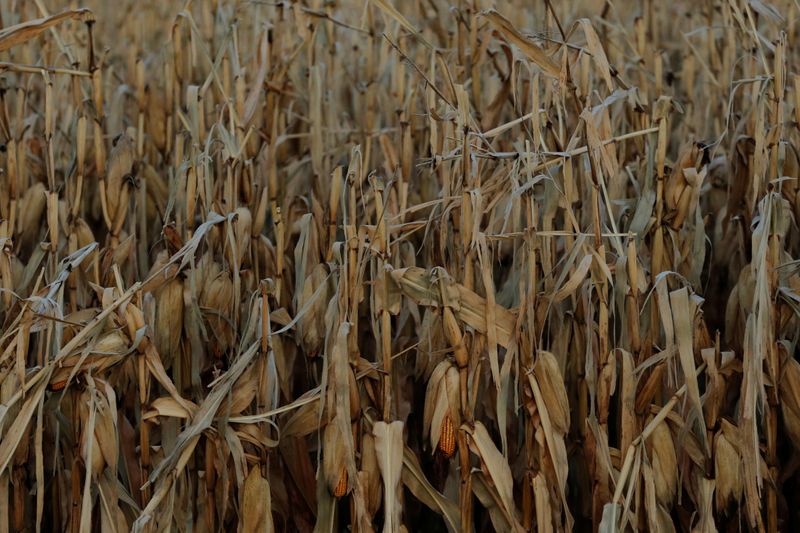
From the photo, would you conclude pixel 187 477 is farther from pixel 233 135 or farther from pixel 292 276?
pixel 233 135

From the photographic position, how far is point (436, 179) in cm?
148

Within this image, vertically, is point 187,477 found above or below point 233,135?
below

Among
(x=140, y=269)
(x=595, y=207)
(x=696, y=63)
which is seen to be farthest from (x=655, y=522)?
(x=696, y=63)

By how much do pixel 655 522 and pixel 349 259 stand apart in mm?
480

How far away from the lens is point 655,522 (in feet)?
3.47

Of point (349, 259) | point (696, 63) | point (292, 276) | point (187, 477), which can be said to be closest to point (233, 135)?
point (292, 276)

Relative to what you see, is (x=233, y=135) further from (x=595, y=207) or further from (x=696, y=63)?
(x=696, y=63)

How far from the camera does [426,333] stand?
1131 millimetres

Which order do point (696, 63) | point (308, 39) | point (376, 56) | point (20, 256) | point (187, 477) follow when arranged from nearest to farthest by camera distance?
point (187, 477) < point (20, 256) < point (308, 39) < point (376, 56) < point (696, 63)

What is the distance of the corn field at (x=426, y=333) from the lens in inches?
40.7

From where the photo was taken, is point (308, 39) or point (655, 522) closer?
point (655, 522)

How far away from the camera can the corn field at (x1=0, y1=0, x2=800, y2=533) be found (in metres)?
1.03

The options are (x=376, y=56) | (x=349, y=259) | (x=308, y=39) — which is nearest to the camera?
(x=349, y=259)

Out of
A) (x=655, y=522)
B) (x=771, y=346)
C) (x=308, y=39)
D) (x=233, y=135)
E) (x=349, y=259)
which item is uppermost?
(x=308, y=39)
